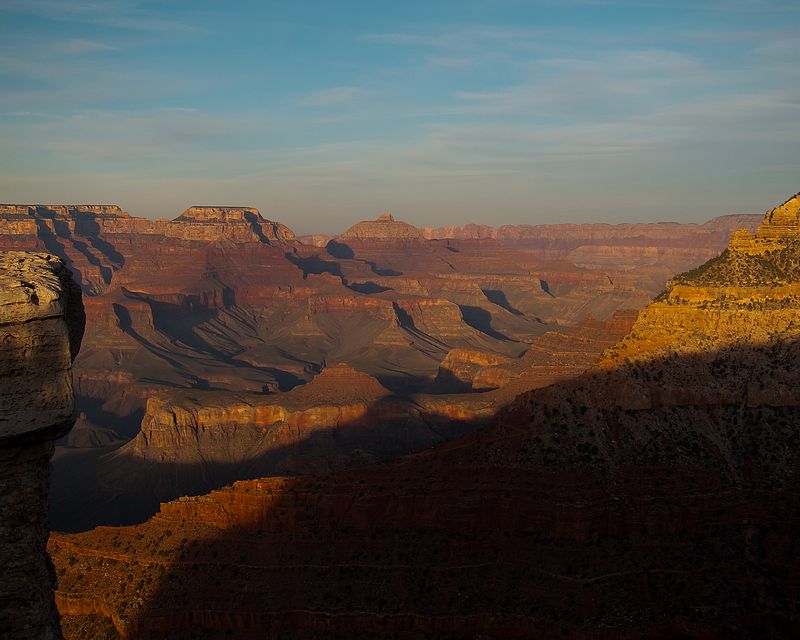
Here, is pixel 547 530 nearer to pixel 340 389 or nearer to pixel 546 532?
pixel 546 532

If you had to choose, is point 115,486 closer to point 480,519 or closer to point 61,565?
point 61,565

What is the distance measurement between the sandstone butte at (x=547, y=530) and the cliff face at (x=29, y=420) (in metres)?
25.7

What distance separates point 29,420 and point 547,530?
30442 millimetres

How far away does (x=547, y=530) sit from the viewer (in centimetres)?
3734

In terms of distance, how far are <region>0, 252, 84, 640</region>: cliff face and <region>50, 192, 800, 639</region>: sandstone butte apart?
2566 cm

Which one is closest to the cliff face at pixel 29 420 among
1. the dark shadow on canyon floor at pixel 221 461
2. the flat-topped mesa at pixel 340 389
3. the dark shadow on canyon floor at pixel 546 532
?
the dark shadow on canyon floor at pixel 546 532

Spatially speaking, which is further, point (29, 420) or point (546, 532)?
point (546, 532)

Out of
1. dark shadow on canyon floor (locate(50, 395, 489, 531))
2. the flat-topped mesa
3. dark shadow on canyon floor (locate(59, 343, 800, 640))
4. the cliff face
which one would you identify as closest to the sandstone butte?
dark shadow on canyon floor (locate(59, 343, 800, 640))

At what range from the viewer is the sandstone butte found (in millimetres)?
34812

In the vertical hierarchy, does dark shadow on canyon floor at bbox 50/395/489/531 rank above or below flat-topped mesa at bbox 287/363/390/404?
below

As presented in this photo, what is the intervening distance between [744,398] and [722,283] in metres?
7.01

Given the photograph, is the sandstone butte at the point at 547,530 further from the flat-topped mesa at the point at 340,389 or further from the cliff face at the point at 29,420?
the flat-topped mesa at the point at 340,389

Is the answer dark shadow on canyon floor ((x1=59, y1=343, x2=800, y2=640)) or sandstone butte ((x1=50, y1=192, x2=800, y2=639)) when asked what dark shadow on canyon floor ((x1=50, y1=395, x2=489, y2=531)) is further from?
dark shadow on canyon floor ((x1=59, y1=343, x2=800, y2=640))

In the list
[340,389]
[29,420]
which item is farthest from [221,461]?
[29,420]
